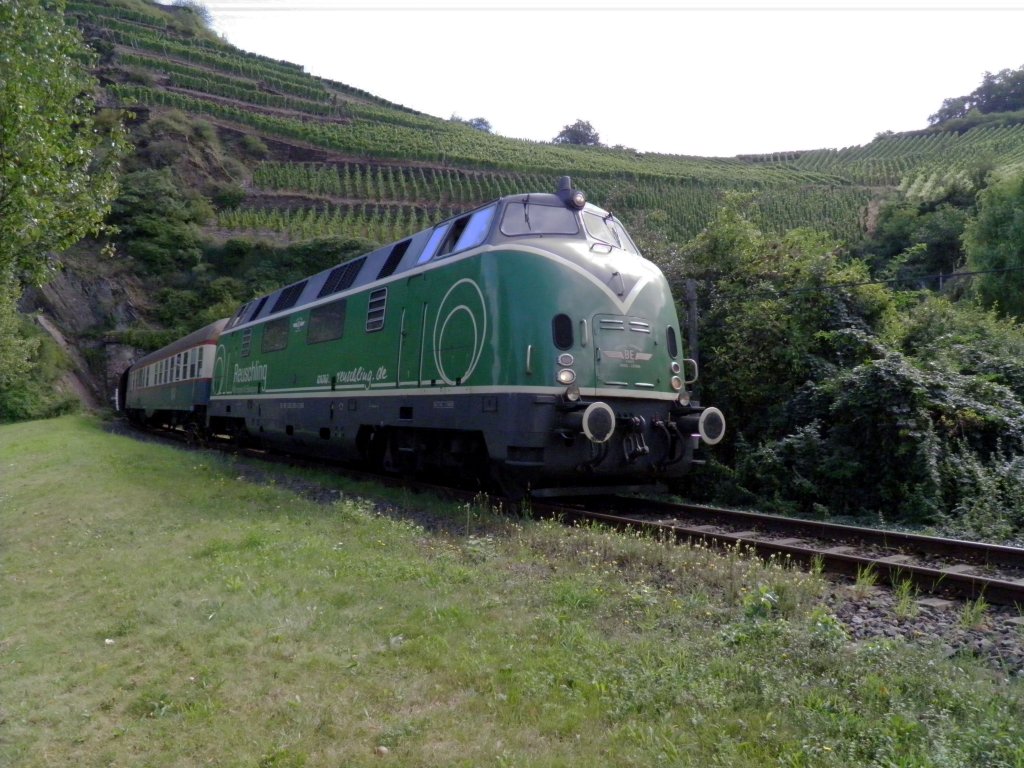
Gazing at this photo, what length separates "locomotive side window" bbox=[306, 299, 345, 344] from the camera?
13062mm

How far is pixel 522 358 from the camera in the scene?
882 centimetres

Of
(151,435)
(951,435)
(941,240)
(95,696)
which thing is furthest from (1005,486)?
(941,240)

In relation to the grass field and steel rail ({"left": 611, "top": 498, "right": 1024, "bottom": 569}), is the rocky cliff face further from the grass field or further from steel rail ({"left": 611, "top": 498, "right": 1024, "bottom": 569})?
steel rail ({"left": 611, "top": 498, "right": 1024, "bottom": 569})

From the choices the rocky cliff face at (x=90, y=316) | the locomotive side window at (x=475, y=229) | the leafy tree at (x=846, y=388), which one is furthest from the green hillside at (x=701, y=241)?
the locomotive side window at (x=475, y=229)

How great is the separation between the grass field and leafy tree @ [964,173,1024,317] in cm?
2513

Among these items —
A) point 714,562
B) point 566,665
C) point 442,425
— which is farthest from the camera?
point 442,425

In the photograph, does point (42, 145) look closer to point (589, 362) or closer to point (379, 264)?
point (379, 264)

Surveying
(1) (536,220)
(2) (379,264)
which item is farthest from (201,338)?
(1) (536,220)

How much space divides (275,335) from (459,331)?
7.49 metres

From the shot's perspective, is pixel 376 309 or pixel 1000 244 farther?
Result: pixel 1000 244

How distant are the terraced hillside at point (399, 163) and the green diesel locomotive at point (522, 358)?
88.0 feet

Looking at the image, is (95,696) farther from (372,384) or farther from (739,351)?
(739,351)

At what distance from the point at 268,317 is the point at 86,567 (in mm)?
9447

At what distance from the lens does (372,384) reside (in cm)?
1172
